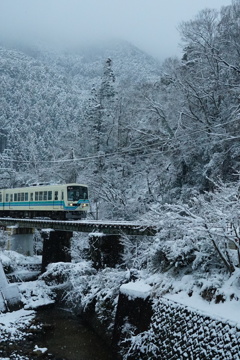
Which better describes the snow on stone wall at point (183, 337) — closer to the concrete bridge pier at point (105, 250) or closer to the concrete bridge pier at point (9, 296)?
the concrete bridge pier at point (9, 296)

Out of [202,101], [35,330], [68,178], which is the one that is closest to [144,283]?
[35,330]

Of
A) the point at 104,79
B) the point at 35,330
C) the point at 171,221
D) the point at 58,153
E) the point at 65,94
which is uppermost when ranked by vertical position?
the point at 65,94

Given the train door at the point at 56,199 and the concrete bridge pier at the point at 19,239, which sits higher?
the train door at the point at 56,199

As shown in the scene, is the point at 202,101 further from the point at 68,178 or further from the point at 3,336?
the point at 68,178

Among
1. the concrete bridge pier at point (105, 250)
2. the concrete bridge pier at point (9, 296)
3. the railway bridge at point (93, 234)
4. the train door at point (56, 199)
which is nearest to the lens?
the concrete bridge pier at point (9, 296)

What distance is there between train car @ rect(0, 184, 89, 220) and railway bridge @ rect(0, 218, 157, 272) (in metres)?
1.62

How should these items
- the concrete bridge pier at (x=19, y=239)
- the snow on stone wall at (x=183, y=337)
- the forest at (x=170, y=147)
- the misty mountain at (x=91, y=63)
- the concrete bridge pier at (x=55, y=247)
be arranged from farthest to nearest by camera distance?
the misty mountain at (x=91, y=63), the concrete bridge pier at (x=19, y=239), the concrete bridge pier at (x=55, y=247), the forest at (x=170, y=147), the snow on stone wall at (x=183, y=337)

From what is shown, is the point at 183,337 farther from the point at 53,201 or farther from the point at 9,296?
the point at 53,201

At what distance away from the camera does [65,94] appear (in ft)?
299

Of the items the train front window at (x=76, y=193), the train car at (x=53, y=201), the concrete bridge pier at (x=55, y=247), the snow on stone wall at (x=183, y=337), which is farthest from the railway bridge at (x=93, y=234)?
the snow on stone wall at (x=183, y=337)

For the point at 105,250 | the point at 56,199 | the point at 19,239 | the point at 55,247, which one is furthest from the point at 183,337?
the point at 19,239

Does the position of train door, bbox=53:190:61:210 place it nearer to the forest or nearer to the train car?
the train car

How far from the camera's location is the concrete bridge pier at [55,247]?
21750mm

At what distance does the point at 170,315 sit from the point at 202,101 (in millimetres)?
18603
